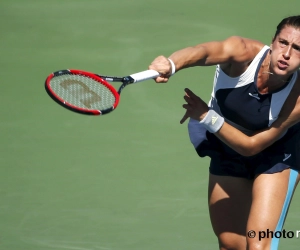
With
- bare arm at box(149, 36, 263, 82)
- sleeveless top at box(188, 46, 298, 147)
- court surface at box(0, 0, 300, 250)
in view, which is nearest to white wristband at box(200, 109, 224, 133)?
sleeveless top at box(188, 46, 298, 147)

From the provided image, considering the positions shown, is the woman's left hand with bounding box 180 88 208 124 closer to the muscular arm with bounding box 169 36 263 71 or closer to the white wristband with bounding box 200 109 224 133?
the white wristband with bounding box 200 109 224 133

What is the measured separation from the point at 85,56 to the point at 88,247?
3037 mm

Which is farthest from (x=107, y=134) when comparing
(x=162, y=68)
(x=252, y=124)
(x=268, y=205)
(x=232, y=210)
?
(x=162, y=68)

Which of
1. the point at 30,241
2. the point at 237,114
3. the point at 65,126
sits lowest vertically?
the point at 30,241

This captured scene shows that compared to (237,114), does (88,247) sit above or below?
below

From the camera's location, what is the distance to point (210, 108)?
4625 millimetres

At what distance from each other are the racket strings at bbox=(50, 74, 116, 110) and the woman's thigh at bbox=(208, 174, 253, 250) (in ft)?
3.31

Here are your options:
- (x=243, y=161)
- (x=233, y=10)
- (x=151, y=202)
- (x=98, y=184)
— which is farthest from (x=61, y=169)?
(x=233, y=10)

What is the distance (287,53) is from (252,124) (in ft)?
1.76

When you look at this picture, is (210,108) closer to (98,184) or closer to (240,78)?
(240,78)

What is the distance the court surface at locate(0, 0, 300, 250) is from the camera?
557 centimetres

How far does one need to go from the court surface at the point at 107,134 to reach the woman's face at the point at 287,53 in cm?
154

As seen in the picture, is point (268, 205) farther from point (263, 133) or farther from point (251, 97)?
point (251, 97)

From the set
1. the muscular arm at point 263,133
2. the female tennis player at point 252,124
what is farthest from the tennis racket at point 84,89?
the muscular arm at point 263,133
